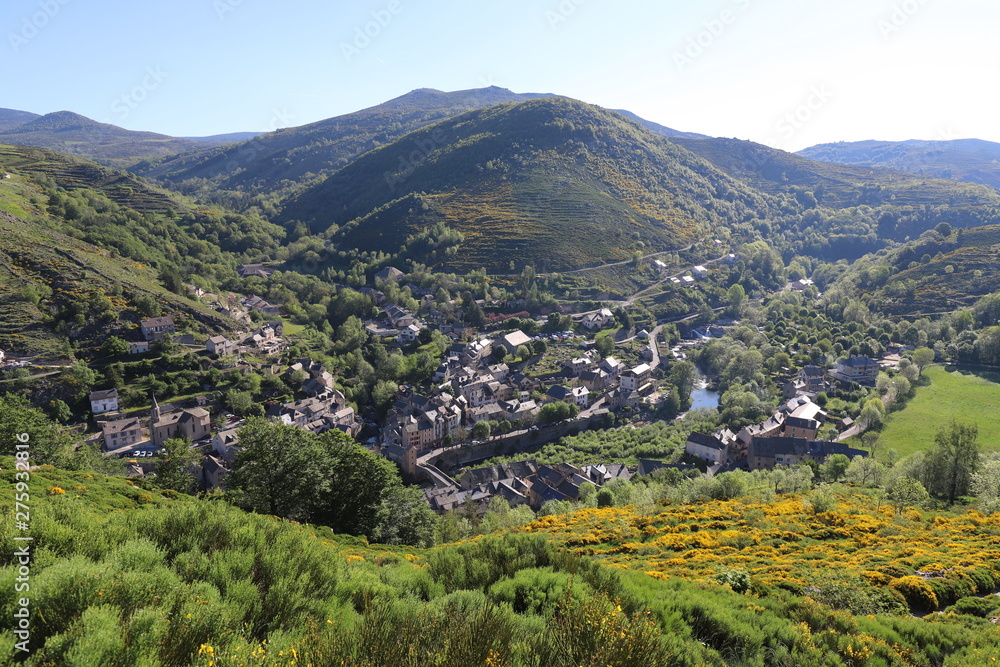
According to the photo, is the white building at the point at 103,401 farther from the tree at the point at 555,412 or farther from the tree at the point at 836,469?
the tree at the point at 836,469

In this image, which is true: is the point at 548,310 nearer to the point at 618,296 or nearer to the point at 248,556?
the point at 618,296

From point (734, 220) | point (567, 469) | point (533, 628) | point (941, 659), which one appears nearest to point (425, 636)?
point (533, 628)

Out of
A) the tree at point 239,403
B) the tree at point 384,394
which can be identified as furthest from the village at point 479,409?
the tree at point 239,403

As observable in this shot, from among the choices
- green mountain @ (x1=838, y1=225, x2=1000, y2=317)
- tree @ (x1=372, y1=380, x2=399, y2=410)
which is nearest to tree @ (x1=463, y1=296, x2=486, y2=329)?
tree @ (x1=372, y1=380, x2=399, y2=410)

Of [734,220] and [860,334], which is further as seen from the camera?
[734,220]

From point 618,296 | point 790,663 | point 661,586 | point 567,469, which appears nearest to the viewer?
point 790,663

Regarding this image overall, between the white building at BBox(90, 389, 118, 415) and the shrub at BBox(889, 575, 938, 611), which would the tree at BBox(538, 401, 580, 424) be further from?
the white building at BBox(90, 389, 118, 415)

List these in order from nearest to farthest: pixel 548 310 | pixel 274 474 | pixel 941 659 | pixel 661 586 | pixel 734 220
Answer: pixel 941 659 < pixel 661 586 < pixel 274 474 < pixel 548 310 < pixel 734 220
